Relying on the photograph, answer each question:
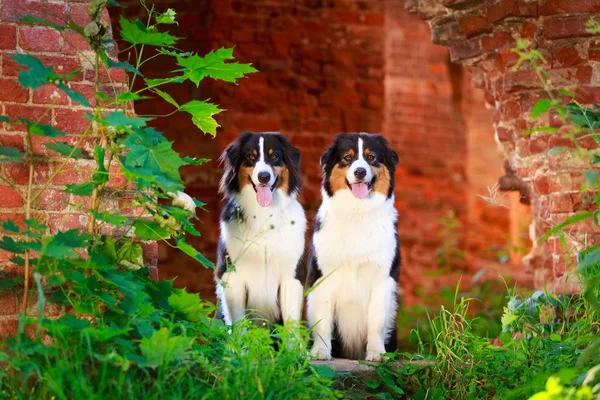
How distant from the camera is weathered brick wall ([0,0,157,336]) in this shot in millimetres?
3863

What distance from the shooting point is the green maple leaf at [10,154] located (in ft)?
11.6

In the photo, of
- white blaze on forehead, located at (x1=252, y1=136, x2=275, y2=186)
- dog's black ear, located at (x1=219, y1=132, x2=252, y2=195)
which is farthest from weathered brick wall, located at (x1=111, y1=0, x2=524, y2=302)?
white blaze on forehead, located at (x1=252, y1=136, x2=275, y2=186)

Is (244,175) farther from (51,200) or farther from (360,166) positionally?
(51,200)

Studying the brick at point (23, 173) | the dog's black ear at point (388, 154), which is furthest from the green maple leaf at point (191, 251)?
the dog's black ear at point (388, 154)

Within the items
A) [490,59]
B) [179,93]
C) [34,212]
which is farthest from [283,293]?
[179,93]

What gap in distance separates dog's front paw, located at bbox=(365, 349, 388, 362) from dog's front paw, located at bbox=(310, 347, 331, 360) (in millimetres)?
206

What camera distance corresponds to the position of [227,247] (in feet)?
15.7

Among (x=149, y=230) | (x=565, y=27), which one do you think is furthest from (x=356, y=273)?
(x=565, y=27)

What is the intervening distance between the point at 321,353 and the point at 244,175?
41.8 inches

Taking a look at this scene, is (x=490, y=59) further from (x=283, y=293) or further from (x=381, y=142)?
(x=283, y=293)

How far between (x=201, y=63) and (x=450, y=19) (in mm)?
2858

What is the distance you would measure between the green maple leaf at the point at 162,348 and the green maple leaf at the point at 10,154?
992mm

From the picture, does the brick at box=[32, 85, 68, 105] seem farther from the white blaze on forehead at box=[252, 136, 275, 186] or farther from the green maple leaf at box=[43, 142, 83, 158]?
the white blaze on forehead at box=[252, 136, 275, 186]

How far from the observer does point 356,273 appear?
469 cm
